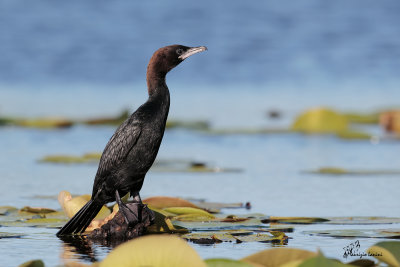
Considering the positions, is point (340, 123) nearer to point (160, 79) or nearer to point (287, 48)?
point (160, 79)

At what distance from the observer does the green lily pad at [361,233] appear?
7.21m

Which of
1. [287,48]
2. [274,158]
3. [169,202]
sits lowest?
[169,202]

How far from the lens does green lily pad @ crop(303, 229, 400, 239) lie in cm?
721

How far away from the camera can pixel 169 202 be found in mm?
8484

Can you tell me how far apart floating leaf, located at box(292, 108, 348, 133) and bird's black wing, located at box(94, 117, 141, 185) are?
7.12 m

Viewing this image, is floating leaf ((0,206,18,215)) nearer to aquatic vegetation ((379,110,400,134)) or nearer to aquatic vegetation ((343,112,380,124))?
aquatic vegetation ((379,110,400,134))

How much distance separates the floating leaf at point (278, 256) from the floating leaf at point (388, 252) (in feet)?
1.30

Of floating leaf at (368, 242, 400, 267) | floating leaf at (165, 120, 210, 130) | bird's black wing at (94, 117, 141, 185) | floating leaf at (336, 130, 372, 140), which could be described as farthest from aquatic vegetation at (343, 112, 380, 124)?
floating leaf at (368, 242, 400, 267)

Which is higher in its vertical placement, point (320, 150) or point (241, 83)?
point (241, 83)

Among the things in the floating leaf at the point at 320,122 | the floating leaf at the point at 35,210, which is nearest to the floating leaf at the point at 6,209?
the floating leaf at the point at 35,210

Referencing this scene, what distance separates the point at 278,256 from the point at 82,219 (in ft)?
8.78

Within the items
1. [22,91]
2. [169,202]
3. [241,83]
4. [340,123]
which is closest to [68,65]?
[22,91]

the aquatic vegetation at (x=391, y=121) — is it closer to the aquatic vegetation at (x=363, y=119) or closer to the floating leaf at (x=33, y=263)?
the aquatic vegetation at (x=363, y=119)

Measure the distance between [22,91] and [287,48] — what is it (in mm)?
8408
